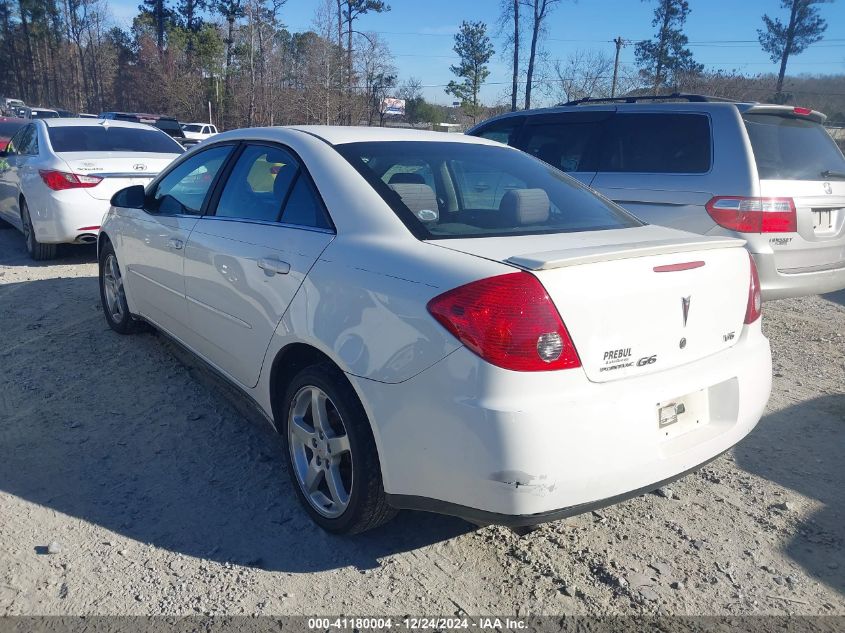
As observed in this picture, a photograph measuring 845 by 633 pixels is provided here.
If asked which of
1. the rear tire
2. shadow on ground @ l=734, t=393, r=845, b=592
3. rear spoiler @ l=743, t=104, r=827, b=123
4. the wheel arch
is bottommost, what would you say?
shadow on ground @ l=734, t=393, r=845, b=592

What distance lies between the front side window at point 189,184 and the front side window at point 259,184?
233 mm

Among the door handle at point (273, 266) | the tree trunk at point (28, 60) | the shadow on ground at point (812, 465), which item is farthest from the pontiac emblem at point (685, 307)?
the tree trunk at point (28, 60)

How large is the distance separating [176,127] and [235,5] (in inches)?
846

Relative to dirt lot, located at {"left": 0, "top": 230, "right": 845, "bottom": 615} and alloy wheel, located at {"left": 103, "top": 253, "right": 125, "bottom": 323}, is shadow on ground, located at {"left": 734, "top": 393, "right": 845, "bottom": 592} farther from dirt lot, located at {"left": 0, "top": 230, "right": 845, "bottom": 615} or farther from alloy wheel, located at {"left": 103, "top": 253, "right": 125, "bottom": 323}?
alloy wheel, located at {"left": 103, "top": 253, "right": 125, "bottom": 323}

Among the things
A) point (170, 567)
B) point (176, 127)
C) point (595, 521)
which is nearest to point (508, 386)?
point (595, 521)

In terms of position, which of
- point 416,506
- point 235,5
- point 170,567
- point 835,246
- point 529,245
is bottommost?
point 170,567

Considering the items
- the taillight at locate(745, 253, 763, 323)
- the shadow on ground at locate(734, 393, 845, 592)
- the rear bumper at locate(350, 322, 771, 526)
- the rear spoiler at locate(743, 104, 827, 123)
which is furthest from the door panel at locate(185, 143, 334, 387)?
the rear spoiler at locate(743, 104, 827, 123)

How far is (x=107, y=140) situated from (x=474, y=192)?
6517 millimetres

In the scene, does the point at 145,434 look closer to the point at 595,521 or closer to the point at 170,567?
the point at 170,567

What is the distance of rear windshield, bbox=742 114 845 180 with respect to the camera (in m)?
5.14

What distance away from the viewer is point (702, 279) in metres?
2.56

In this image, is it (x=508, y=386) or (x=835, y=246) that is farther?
(x=835, y=246)

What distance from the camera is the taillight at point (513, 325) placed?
217 cm

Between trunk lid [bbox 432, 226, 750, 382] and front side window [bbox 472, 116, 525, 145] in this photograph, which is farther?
front side window [bbox 472, 116, 525, 145]
